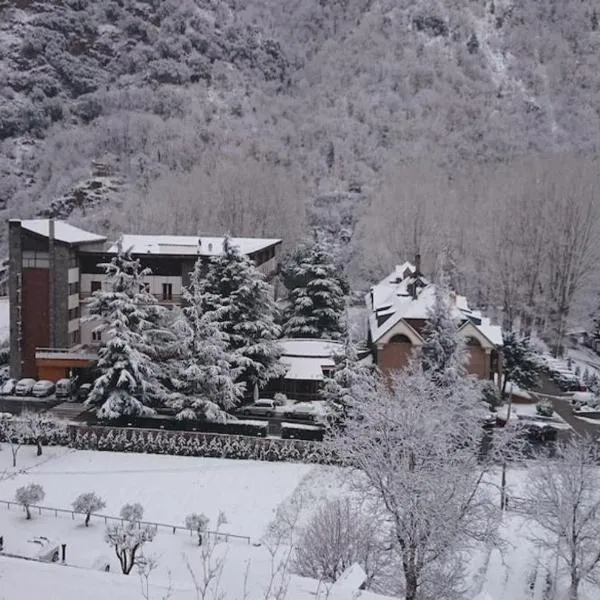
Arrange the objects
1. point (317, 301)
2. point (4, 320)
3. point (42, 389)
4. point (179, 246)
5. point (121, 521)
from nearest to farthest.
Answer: point (121, 521) < point (42, 389) < point (179, 246) < point (317, 301) < point (4, 320)

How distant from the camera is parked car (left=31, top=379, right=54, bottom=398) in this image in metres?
33.6

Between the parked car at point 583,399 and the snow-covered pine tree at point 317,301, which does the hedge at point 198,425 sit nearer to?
the snow-covered pine tree at point 317,301

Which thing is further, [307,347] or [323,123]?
[323,123]

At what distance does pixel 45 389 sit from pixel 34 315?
14.0 feet

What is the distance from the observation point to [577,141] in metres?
92.8

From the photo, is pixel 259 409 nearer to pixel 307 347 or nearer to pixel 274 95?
pixel 307 347

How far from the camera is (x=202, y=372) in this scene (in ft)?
91.1

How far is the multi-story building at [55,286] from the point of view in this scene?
35000 millimetres

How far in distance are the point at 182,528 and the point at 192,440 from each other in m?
6.76

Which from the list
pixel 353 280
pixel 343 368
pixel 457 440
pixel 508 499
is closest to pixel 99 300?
pixel 343 368

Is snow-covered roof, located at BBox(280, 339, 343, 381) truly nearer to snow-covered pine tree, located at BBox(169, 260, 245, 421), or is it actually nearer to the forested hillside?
snow-covered pine tree, located at BBox(169, 260, 245, 421)

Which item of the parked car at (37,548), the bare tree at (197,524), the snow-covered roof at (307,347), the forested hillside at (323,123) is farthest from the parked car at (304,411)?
the forested hillside at (323,123)

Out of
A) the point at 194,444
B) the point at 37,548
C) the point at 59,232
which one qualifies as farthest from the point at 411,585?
the point at 59,232

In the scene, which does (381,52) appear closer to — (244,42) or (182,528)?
(244,42)
